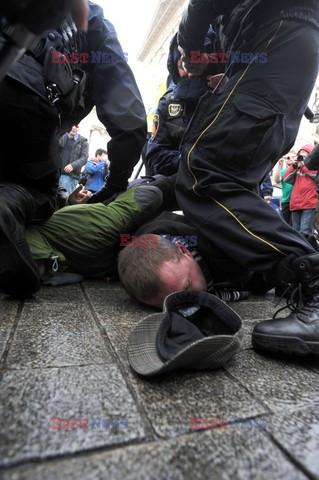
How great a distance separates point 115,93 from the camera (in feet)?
5.37

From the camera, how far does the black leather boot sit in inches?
44.7

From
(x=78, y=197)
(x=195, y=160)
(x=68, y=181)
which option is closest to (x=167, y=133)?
(x=78, y=197)

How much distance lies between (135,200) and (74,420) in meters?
1.34

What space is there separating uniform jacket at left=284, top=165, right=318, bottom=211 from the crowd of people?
2.75 meters

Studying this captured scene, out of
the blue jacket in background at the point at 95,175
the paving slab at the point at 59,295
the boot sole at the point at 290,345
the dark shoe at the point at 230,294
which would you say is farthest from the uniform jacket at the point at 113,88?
the blue jacket in background at the point at 95,175

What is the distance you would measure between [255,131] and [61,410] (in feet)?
3.57

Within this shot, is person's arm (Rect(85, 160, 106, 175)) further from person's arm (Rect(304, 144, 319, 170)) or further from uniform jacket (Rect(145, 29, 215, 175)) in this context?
person's arm (Rect(304, 144, 319, 170))

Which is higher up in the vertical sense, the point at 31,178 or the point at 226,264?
the point at 226,264

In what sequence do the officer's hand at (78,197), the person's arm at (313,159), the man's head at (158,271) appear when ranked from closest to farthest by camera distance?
the man's head at (158,271), the officer's hand at (78,197), the person's arm at (313,159)

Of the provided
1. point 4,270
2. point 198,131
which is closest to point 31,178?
Answer: point 4,270

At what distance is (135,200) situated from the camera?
1.73 meters

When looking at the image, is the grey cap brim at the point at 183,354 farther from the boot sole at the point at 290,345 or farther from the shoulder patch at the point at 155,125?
the shoulder patch at the point at 155,125

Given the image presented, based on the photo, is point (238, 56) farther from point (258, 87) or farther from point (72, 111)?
point (72, 111)

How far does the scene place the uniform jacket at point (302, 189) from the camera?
12.9 ft
